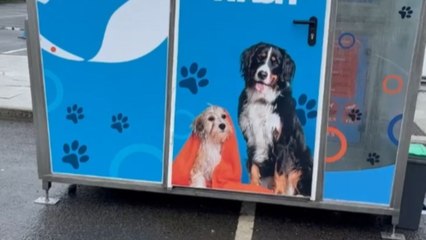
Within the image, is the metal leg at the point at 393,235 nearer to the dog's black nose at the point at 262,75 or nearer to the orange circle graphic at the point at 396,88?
the orange circle graphic at the point at 396,88

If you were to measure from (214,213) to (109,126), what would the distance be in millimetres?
1066

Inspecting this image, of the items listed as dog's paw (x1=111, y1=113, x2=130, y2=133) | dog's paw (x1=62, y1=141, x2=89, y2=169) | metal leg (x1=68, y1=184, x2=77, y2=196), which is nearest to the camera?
dog's paw (x1=111, y1=113, x2=130, y2=133)

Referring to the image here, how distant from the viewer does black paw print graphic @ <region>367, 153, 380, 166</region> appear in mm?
3887

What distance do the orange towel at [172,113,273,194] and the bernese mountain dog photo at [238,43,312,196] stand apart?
9cm

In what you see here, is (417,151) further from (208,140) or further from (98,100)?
(98,100)

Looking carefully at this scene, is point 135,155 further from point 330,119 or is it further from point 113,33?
point 330,119

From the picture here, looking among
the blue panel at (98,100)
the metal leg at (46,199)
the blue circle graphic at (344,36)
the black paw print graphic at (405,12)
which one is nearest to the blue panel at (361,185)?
the blue circle graphic at (344,36)

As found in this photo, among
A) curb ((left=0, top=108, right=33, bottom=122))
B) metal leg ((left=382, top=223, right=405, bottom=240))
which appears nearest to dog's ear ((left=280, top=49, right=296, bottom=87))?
metal leg ((left=382, top=223, right=405, bottom=240))

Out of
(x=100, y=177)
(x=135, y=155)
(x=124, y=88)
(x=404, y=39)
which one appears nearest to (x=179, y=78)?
(x=124, y=88)

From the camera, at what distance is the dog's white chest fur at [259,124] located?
12.8ft

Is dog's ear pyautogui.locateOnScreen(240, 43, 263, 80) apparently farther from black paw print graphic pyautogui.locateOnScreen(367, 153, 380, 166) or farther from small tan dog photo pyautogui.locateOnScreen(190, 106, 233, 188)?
black paw print graphic pyautogui.locateOnScreen(367, 153, 380, 166)

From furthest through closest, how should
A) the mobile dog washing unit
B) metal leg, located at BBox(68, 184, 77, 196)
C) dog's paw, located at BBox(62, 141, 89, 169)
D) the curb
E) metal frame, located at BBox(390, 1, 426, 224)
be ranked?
the curb, metal leg, located at BBox(68, 184, 77, 196), dog's paw, located at BBox(62, 141, 89, 169), the mobile dog washing unit, metal frame, located at BBox(390, 1, 426, 224)

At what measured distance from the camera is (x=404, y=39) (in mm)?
3656

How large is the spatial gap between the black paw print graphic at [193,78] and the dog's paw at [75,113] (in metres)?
0.83
